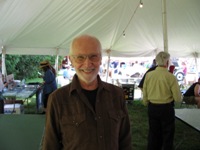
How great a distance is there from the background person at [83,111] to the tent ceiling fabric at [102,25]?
3.60m

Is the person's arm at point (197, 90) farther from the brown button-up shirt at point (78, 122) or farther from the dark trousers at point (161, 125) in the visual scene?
the brown button-up shirt at point (78, 122)

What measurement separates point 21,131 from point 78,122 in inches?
61.4

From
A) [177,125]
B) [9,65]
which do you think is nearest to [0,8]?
[177,125]

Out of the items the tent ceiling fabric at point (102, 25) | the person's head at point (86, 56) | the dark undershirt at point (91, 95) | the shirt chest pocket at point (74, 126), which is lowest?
the shirt chest pocket at point (74, 126)

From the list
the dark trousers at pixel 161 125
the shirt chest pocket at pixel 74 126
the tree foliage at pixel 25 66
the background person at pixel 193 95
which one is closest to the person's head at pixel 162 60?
the dark trousers at pixel 161 125

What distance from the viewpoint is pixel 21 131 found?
2748mm

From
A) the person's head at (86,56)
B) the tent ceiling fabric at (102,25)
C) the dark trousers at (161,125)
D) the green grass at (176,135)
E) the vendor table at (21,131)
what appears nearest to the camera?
the person's head at (86,56)

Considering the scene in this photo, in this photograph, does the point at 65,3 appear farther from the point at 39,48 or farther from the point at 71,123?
the point at 71,123

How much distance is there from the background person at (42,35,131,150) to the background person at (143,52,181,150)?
69.5 inches

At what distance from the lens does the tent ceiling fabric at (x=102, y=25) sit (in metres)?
5.59

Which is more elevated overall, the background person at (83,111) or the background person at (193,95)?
the background person at (83,111)

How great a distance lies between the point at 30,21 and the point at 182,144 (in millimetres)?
4407

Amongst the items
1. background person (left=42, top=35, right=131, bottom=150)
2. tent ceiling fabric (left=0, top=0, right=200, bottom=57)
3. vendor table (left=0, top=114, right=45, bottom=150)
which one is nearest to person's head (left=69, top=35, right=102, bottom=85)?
background person (left=42, top=35, right=131, bottom=150)

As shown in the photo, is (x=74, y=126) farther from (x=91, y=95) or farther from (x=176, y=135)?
(x=176, y=135)
